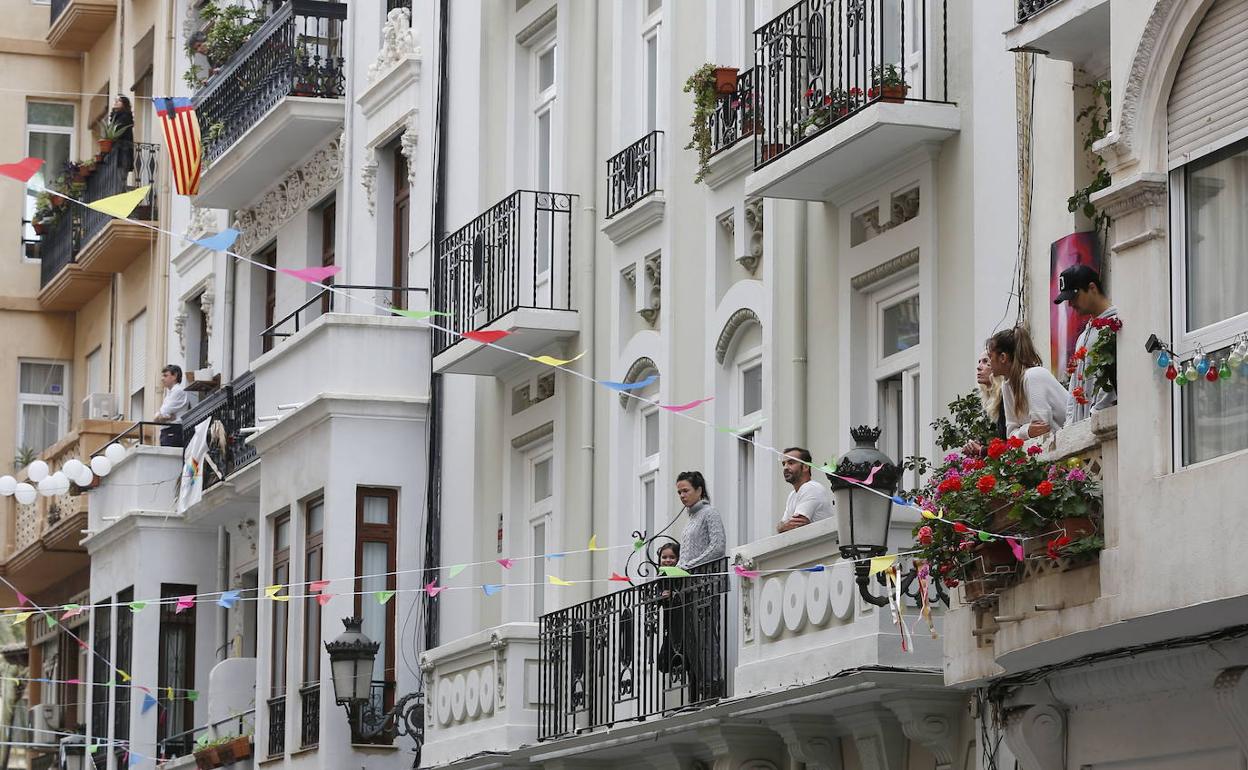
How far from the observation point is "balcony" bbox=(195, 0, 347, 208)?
2773 cm

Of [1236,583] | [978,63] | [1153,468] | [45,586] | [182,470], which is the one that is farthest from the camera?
[45,586]

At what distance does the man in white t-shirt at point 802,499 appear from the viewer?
16.5 meters

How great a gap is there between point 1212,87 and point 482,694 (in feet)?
33.3

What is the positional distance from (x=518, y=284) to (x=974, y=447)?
359 inches

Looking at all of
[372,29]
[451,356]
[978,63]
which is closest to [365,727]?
[451,356]

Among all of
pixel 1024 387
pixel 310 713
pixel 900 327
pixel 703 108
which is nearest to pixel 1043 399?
pixel 1024 387

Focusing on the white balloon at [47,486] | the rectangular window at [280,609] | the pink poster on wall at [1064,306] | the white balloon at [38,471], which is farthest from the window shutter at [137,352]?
the pink poster on wall at [1064,306]

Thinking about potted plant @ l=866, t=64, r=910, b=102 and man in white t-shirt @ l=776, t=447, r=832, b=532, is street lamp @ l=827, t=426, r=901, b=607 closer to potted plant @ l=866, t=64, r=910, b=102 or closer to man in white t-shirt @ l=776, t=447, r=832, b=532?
man in white t-shirt @ l=776, t=447, r=832, b=532

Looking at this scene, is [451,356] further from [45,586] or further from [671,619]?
[45,586]

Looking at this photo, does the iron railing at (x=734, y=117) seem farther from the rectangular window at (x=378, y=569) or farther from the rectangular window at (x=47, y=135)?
the rectangular window at (x=47, y=135)

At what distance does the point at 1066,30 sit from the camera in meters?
14.1

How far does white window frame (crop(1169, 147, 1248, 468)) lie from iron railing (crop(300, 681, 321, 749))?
13026mm

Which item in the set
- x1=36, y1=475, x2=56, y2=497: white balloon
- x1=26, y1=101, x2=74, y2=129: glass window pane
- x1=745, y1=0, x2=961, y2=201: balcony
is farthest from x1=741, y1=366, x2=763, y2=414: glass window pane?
x1=26, y1=101, x2=74, y2=129: glass window pane

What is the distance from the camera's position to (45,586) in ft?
127
